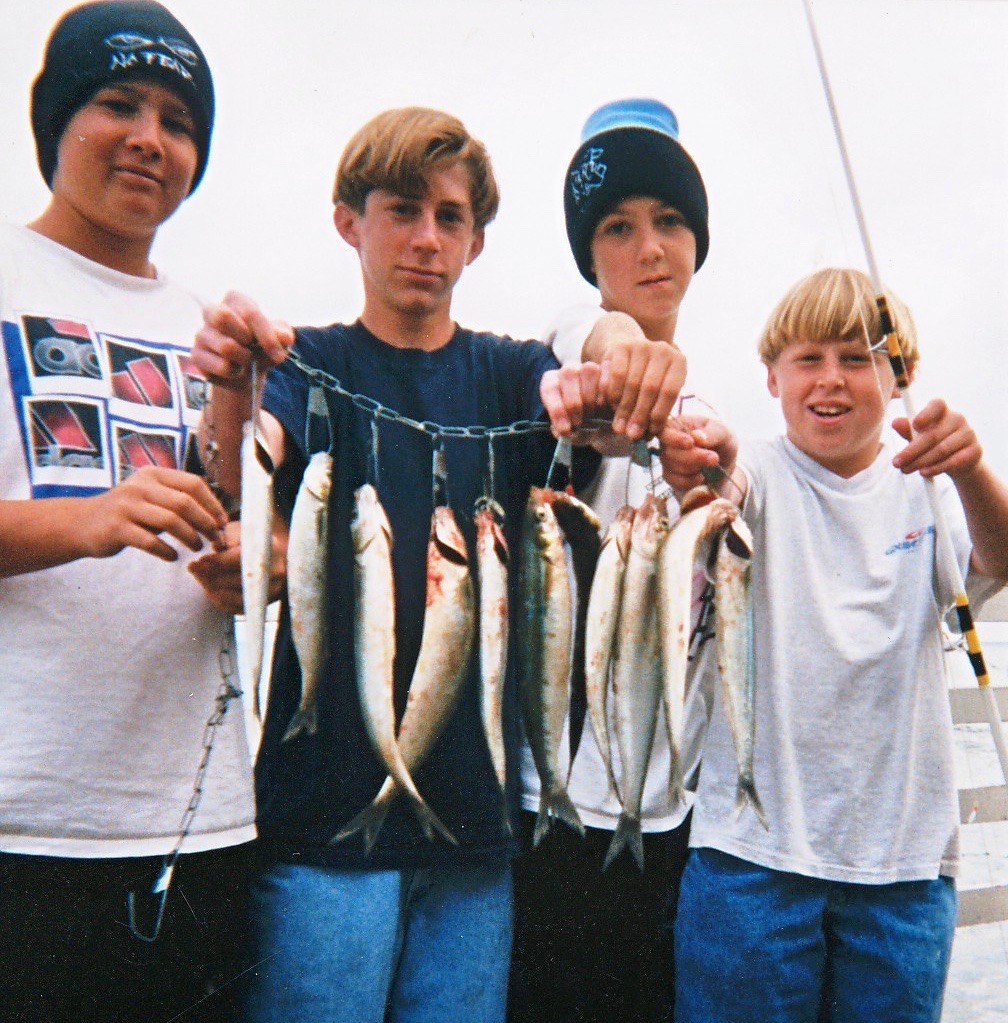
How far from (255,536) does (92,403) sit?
51 centimetres

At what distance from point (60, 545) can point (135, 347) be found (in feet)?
1.58

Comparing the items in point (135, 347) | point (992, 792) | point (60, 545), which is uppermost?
point (135, 347)

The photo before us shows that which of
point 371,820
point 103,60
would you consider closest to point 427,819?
point 371,820

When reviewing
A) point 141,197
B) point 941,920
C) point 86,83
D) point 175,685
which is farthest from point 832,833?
point 86,83

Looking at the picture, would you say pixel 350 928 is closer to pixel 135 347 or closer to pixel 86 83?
pixel 135 347

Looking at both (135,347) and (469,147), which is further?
(469,147)

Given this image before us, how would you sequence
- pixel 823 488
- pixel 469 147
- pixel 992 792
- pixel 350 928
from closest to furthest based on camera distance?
pixel 350 928 < pixel 469 147 < pixel 823 488 < pixel 992 792

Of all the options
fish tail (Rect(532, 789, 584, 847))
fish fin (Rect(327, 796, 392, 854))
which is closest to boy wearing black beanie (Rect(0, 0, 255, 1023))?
fish fin (Rect(327, 796, 392, 854))

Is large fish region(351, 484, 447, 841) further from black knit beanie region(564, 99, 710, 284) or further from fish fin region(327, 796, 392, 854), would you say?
black knit beanie region(564, 99, 710, 284)

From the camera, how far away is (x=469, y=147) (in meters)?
2.02

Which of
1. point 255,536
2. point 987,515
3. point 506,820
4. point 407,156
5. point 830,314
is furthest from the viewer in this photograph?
point 830,314

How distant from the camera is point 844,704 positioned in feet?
7.09

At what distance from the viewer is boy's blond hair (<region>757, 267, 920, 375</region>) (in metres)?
2.35

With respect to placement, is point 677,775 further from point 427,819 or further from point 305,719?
point 305,719
